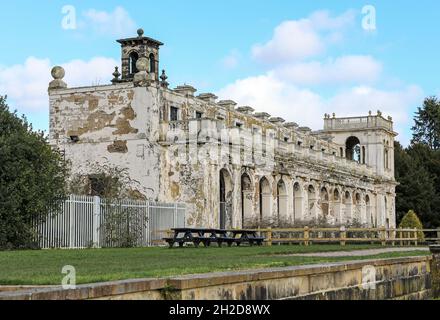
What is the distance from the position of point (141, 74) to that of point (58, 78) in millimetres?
5607

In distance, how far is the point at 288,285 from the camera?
12.4m

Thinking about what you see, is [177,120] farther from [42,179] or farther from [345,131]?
[345,131]

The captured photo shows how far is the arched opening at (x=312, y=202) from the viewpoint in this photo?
5247 centimetres

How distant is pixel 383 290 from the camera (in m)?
16.1

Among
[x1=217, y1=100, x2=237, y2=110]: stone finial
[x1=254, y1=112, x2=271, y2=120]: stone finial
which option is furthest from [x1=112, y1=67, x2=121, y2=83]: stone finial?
[x1=254, y1=112, x2=271, y2=120]: stone finial

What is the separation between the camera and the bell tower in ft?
142

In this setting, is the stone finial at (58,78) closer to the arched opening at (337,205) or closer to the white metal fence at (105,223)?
the white metal fence at (105,223)

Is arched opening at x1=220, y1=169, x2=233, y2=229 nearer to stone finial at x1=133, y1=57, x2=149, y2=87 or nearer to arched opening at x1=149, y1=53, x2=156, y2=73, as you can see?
stone finial at x1=133, y1=57, x2=149, y2=87

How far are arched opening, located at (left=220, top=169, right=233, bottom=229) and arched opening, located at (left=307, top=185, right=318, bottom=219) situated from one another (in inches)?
462

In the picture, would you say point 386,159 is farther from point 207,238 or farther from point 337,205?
point 207,238

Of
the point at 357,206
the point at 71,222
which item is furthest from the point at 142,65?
the point at 357,206

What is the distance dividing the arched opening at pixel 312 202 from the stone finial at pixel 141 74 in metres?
17.1

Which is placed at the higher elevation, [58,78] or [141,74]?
[58,78]

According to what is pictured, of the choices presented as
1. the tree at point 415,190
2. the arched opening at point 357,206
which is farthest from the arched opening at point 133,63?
the tree at point 415,190
